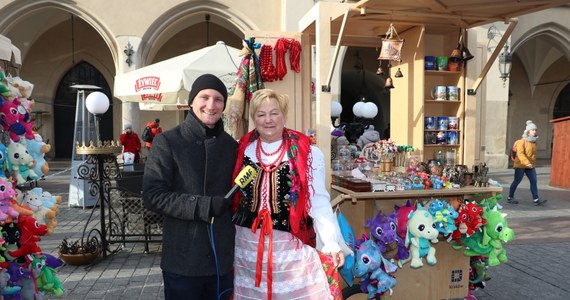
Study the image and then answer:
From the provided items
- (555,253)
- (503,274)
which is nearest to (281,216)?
(503,274)

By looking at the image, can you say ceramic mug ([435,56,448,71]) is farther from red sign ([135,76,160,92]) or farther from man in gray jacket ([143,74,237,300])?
red sign ([135,76,160,92])

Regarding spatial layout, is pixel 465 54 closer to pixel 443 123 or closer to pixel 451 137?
pixel 443 123

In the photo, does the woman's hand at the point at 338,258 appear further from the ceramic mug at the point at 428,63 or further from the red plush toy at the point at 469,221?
the ceramic mug at the point at 428,63

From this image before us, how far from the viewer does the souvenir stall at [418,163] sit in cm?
332

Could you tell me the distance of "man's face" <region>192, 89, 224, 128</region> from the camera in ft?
6.64

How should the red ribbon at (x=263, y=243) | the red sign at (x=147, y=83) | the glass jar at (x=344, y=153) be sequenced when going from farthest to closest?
the red sign at (x=147, y=83), the glass jar at (x=344, y=153), the red ribbon at (x=263, y=243)

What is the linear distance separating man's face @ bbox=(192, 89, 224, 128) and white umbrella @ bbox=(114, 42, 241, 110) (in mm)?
3357

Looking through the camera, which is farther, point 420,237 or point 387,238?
point 420,237

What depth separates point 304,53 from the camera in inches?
180

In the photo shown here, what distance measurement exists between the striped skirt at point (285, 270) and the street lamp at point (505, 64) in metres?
13.3

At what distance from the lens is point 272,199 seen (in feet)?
7.25

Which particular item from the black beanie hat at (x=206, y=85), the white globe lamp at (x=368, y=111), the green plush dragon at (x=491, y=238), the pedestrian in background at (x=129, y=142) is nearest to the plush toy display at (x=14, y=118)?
the black beanie hat at (x=206, y=85)

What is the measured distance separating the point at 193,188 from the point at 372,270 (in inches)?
61.9

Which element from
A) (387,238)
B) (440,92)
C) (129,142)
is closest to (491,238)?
(387,238)
